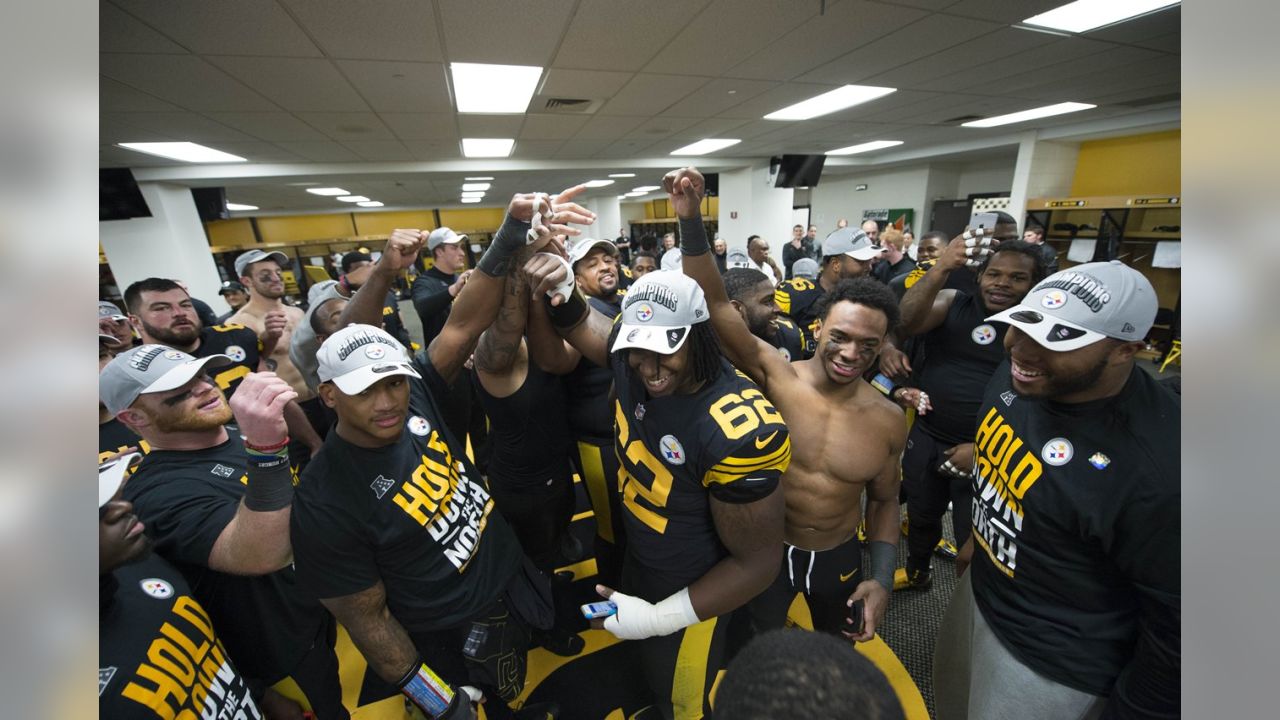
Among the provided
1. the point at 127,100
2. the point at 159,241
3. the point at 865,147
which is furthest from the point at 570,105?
the point at 159,241

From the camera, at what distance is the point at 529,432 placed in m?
2.46

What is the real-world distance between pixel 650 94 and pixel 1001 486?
5062 mm

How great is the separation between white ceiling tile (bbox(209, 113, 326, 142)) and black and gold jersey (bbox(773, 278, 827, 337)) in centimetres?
557

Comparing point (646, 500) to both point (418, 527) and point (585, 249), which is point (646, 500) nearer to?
point (418, 527)

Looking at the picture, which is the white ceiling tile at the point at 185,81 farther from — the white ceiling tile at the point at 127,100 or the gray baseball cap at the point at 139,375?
the gray baseball cap at the point at 139,375

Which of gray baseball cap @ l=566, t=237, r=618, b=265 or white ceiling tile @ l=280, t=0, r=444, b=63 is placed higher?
white ceiling tile @ l=280, t=0, r=444, b=63

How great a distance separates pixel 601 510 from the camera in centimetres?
270

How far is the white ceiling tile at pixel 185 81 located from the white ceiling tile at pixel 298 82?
13 centimetres

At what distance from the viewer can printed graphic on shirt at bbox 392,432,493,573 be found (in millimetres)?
1668

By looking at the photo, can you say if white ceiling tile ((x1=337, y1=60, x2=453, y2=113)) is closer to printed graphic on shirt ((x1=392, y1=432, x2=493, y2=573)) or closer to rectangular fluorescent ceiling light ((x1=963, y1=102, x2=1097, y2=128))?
printed graphic on shirt ((x1=392, y1=432, x2=493, y2=573))

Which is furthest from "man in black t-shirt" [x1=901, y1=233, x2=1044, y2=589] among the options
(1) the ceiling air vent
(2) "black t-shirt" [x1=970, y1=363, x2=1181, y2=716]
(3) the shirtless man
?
(1) the ceiling air vent

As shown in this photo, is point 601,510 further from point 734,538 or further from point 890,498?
point 890,498

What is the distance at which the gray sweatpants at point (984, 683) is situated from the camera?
1462mm
